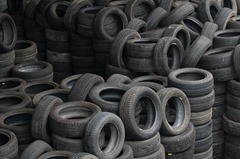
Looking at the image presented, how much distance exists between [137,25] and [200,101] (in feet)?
8.91

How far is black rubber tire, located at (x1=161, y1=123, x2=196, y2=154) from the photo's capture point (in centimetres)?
847

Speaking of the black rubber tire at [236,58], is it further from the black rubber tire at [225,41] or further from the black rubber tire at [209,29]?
the black rubber tire at [209,29]

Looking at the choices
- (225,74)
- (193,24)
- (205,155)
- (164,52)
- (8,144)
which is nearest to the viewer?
(8,144)

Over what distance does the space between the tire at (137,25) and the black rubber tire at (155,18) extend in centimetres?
29

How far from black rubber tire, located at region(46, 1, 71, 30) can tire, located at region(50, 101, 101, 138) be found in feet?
14.8

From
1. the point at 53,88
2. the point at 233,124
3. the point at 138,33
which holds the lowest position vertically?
the point at 233,124

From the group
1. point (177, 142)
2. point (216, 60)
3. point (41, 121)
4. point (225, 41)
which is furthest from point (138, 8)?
point (41, 121)

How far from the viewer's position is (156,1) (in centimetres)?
1231

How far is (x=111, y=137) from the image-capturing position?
7.60 metres

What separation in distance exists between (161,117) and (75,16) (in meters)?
4.36

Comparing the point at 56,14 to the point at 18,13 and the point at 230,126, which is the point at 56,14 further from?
the point at 230,126

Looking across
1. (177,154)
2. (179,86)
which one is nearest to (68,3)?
(179,86)

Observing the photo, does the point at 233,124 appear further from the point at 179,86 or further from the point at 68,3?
the point at 68,3

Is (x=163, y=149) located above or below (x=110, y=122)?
below
